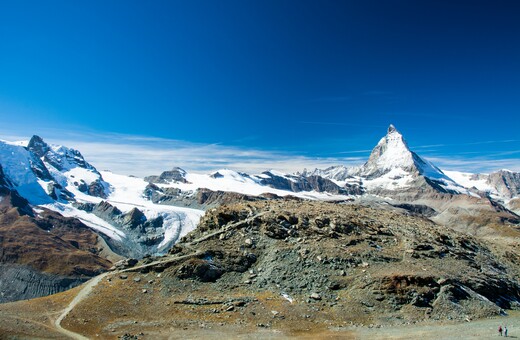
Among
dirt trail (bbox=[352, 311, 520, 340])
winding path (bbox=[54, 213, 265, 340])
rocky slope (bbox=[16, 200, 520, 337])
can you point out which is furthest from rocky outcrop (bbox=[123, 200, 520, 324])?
dirt trail (bbox=[352, 311, 520, 340])

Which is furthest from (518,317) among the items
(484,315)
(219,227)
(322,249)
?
(219,227)

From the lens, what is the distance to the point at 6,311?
5809cm

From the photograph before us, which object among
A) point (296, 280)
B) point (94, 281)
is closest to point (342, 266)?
point (296, 280)

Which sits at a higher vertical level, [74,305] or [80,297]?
[80,297]

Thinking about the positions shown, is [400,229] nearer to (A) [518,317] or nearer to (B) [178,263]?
(A) [518,317]

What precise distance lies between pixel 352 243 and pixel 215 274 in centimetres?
2490

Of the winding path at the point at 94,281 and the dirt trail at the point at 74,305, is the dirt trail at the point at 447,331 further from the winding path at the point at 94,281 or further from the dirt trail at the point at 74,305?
the dirt trail at the point at 74,305

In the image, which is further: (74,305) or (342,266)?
(342,266)

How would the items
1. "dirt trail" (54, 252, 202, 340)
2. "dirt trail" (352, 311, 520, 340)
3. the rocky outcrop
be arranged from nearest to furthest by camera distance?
"dirt trail" (352, 311, 520, 340)
"dirt trail" (54, 252, 202, 340)
the rocky outcrop

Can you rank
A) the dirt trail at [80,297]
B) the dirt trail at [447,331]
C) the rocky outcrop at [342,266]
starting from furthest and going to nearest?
the rocky outcrop at [342,266] → the dirt trail at [80,297] → the dirt trail at [447,331]

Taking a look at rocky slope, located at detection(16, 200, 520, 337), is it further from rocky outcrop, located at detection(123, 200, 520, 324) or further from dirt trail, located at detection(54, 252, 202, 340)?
dirt trail, located at detection(54, 252, 202, 340)

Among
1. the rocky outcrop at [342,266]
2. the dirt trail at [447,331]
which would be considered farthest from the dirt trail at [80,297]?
the dirt trail at [447,331]

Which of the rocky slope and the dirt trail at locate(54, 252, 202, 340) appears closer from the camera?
the dirt trail at locate(54, 252, 202, 340)

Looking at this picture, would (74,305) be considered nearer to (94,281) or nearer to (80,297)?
(80,297)
